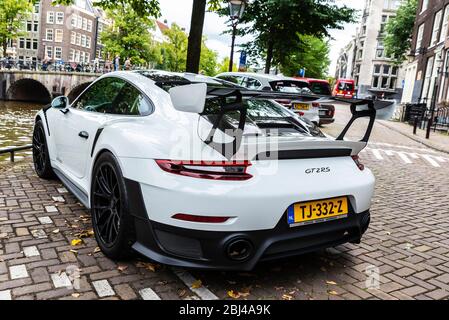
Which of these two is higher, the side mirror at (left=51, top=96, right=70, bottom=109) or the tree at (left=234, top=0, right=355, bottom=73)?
the tree at (left=234, top=0, right=355, bottom=73)

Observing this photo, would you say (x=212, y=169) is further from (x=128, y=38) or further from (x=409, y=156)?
(x=128, y=38)

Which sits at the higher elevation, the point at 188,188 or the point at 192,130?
the point at 192,130

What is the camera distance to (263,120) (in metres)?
3.29

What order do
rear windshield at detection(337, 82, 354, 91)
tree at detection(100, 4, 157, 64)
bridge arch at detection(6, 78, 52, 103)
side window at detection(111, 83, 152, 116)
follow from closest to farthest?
side window at detection(111, 83, 152, 116) < bridge arch at detection(6, 78, 52, 103) < rear windshield at detection(337, 82, 354, 91) < tree at detection(100, 4, 157, 64)

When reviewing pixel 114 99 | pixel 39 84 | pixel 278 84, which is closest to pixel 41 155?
pixel 114 99

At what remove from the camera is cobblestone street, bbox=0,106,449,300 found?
280cm

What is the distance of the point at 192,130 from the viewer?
2717 mm

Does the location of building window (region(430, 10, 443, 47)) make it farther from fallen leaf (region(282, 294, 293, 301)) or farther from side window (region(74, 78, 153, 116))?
fallen leaf (region(282, 294, 293, 301))

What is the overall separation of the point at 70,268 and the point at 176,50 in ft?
193

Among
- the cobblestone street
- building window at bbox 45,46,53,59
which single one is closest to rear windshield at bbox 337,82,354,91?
the cobblestone street

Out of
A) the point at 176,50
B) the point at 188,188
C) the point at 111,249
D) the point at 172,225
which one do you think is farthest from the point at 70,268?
the point at 176,50

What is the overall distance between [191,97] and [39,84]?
4192cm
